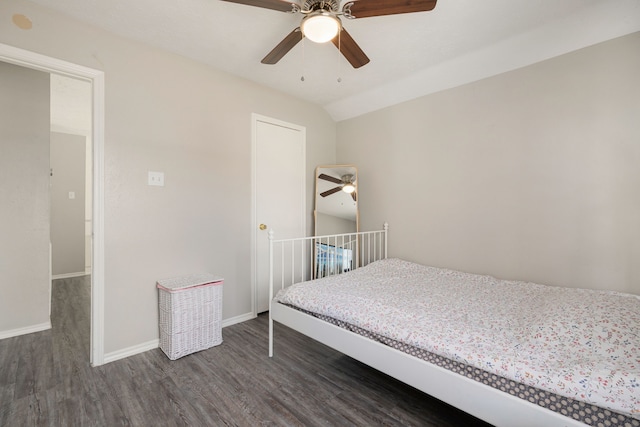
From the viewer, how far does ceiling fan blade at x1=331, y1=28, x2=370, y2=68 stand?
1.78 metres

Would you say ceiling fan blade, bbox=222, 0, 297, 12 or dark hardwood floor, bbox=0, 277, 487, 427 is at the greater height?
ceiling fan blade, bbox=222, 0, 297, 12

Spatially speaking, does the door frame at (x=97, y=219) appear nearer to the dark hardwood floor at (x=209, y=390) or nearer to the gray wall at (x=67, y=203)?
the dark hardwood floor at (x=209, y=390)

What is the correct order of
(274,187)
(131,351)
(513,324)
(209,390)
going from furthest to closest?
(274,187)
(131,351)
(209,390)
(513,324)

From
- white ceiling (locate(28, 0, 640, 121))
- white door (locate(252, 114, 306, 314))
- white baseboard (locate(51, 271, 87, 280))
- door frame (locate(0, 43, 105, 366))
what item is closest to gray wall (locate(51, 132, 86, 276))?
white baseboard (locate(51, 271, 87, 280))

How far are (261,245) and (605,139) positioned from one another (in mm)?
2995

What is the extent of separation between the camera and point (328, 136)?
3.80 meters

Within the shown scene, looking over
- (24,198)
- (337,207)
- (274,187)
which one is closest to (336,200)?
(337,207)

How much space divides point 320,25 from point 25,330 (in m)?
3.55

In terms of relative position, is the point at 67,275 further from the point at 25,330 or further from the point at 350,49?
the point at 350,49

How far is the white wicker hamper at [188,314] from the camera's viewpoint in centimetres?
217

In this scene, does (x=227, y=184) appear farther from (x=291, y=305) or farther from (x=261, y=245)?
(x=291, y=305)

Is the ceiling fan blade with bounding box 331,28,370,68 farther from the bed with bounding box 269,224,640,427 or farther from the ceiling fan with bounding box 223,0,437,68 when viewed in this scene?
the bed with bounding box 269,224,640,427

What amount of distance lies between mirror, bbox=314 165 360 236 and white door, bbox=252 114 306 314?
22 cm

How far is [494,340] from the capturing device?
1296 mm
